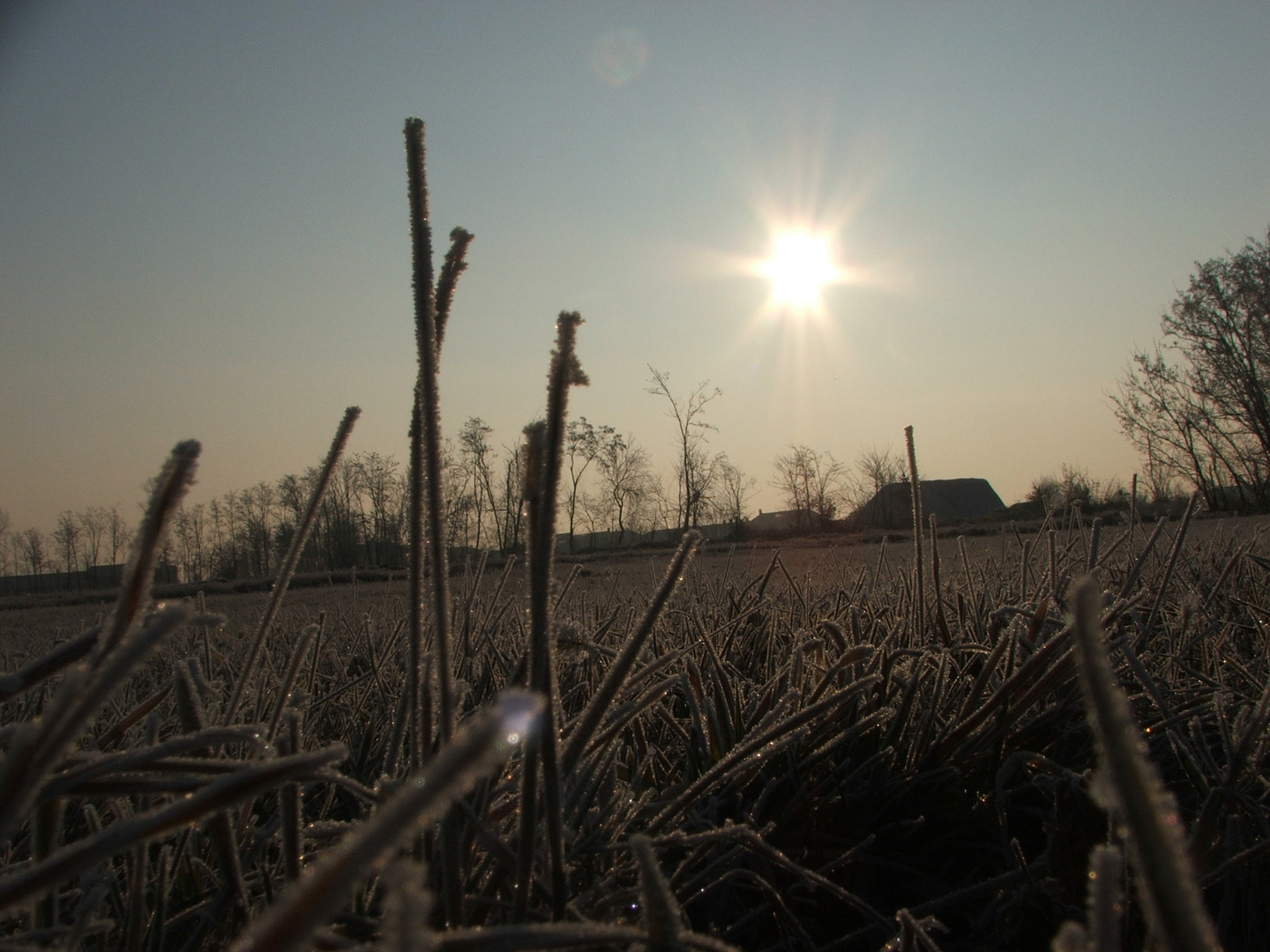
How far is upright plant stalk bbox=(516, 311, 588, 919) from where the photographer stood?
20.0 inches

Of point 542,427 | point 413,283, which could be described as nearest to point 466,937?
point 542,427

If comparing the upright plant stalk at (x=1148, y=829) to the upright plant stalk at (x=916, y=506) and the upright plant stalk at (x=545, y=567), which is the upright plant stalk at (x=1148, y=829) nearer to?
the upright plant stalk at (x=545, y=567)

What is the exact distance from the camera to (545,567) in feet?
1.69

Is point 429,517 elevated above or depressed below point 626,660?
above

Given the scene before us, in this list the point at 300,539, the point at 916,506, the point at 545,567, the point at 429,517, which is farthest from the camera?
the point at 916,506

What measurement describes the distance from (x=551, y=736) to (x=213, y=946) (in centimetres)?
46

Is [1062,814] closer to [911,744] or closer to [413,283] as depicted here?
[911,744]

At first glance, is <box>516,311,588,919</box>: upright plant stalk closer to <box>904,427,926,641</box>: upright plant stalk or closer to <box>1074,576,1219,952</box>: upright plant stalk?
<box>1074,576,1219,952</box>: upright plant stalk

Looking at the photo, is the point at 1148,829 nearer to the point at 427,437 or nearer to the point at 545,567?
the point at 545,567

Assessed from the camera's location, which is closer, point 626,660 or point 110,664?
point 110,664

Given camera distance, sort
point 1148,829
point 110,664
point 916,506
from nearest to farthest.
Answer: point 1148,829 → point 110,664 → point 916,506

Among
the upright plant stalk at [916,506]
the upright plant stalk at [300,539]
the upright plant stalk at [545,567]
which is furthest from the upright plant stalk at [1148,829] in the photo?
the upright plant stalk at [916,506]

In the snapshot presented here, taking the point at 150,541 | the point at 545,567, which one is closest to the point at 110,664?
the point at 150,541

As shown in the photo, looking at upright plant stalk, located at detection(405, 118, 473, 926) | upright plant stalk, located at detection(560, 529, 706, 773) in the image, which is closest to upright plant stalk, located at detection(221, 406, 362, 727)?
upright plant stalk, located at detection(405, 118, 473, 926)
